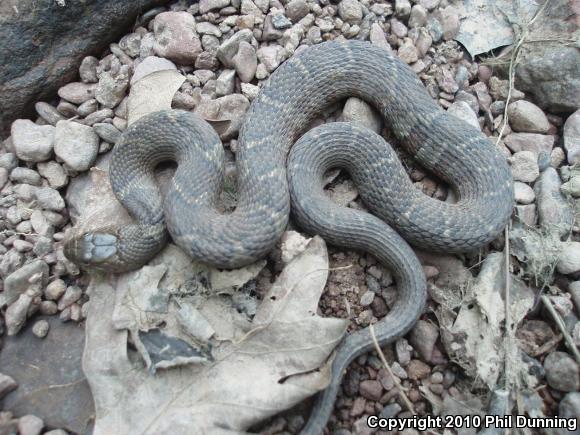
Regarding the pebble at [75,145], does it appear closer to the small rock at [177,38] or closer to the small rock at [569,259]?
the small rock at [177,38]

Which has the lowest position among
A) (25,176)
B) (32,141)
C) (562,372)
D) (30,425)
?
(30,425)

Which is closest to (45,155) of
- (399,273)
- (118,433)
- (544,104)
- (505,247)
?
(118,433)

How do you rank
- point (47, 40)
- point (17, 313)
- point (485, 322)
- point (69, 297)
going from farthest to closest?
1. point (47, 40)
2. point (69, 297)
3. point (17, 313)
4. point (485, 322)

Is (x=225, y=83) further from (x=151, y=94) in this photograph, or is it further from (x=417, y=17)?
(x=417, y=17)

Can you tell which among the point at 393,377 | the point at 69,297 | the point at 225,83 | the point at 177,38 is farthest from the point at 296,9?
the point at 393,377

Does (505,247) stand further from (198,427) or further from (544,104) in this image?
(198,427)

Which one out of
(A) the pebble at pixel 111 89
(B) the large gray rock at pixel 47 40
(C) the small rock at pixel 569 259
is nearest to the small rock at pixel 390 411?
(C) the small rock at pixel 569 259
